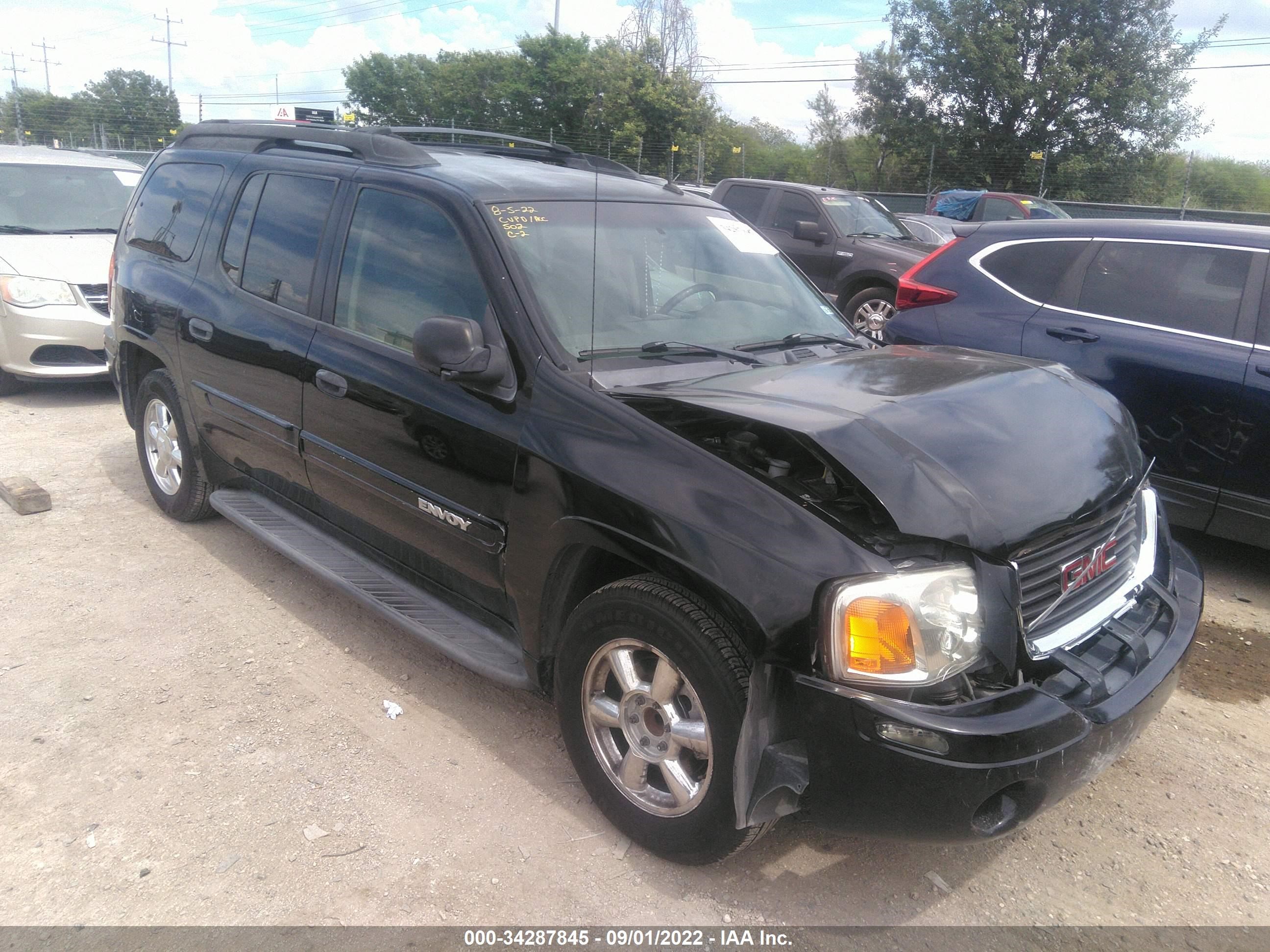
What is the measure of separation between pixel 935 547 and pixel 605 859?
133cm

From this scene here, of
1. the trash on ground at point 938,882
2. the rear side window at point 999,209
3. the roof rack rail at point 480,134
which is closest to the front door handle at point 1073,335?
the roof rack rail at point 480,134

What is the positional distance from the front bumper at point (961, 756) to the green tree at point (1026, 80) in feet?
112

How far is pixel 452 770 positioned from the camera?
319 cm

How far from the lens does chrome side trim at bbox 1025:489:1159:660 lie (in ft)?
8.12

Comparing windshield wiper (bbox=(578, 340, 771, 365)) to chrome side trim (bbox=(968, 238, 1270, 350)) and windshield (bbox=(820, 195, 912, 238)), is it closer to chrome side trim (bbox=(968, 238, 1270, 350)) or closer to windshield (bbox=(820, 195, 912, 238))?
chrome side trim (bbox=(968, 238, 1270, 350))

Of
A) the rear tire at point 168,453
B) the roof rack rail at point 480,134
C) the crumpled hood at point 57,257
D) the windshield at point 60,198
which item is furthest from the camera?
the windshield at point 60,198

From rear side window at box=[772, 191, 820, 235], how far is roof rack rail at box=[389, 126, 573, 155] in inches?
280

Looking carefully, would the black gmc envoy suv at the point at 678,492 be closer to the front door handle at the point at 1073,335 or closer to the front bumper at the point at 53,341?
the front door handle at the point at 1073,335

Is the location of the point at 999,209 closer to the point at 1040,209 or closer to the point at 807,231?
A: the point at 1040,209

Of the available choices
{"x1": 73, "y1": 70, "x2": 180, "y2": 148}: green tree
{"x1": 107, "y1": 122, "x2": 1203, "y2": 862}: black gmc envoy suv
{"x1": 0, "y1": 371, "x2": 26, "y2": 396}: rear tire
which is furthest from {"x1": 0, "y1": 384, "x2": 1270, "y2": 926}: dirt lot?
{"x1": 73, "y1": 70, "x2": 180, "y2": 148}: green tree

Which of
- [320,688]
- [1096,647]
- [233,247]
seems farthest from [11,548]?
[1096,647]

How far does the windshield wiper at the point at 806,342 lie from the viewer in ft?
11.5

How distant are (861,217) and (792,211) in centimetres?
81

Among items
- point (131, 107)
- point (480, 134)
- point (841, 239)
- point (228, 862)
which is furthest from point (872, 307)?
point (131, 107)
